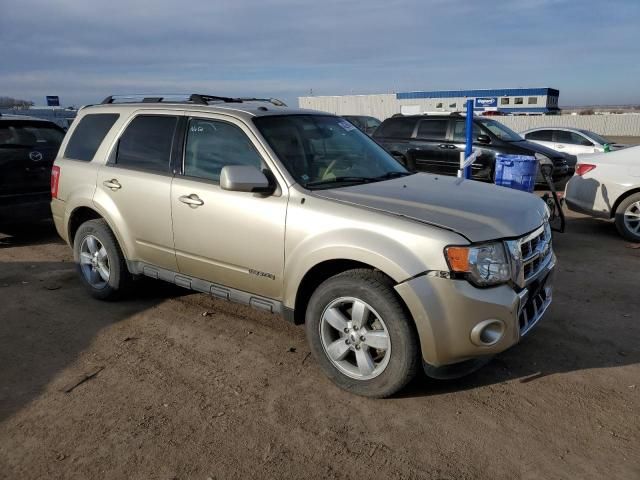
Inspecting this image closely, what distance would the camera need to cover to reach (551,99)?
56.8 m

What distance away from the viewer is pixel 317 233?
3.39 m

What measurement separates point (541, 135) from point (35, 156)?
44.6 feet

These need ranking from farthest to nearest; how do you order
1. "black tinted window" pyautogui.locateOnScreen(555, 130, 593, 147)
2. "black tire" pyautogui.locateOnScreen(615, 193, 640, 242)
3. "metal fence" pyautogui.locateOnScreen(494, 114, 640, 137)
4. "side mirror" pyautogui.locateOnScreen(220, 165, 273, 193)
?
"metal fence" pyautogui.locateOnScreen(494, 114, 640, 137) < "black tinted window" pyautogui.locateOnScreen(555, 130, 593, 147) < "black tire" pyautogui.locateOnScreen(615, 193, 640, 242) < "side mirror" pyautogui.locateOnScreen(220, 165, 273, 193)

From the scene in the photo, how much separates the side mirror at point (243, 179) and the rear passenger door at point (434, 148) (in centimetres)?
844

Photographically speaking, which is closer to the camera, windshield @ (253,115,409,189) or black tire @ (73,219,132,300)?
windshield @ (253,115,409,189)

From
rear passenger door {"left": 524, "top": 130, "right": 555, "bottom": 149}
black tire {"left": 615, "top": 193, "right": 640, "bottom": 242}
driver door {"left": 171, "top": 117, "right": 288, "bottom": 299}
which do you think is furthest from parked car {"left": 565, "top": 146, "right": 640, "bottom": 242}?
rear passenger door {"left": 524, "top": 130, "right": 555, "bottom": 149}

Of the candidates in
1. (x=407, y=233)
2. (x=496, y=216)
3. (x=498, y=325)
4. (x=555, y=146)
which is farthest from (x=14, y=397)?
(x=555, y=146)

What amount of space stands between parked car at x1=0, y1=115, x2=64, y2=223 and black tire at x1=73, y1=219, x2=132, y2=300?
8.10ft

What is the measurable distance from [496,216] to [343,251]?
3.22 ft

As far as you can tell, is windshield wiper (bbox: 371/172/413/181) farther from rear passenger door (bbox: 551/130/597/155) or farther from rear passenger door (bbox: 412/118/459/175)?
rear passenger door (bbox: 551/130/597/155)

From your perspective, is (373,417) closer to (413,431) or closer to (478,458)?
(413,431)

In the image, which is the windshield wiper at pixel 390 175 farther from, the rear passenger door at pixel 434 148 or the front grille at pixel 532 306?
the rear passenger door at pixel 434 148

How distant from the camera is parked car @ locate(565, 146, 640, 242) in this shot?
7.32 metres

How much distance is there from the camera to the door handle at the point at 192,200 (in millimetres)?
4008
